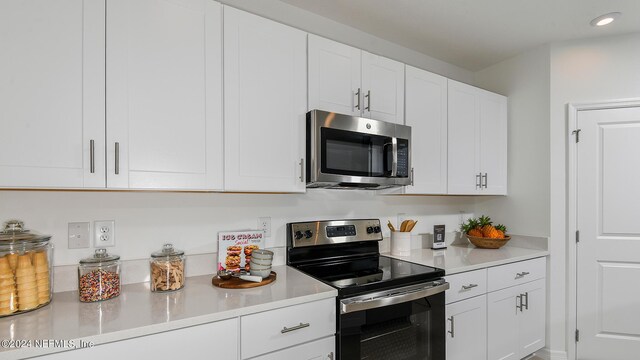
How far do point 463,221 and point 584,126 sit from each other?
1190mm

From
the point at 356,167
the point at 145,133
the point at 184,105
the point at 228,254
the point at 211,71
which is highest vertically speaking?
the point at 211,71

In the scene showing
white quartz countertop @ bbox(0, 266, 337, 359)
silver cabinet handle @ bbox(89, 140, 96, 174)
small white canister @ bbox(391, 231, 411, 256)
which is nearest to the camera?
white quartz countertop @ bbox(0, 266, 337, 359)

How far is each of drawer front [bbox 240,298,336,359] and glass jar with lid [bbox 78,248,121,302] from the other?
0.60m

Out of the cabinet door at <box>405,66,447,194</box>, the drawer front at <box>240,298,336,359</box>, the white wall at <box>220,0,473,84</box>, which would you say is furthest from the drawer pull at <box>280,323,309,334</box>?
the white wall at <box>220,0,473,84</box>

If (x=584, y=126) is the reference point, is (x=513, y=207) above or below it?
below

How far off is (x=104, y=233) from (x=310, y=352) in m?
1.10

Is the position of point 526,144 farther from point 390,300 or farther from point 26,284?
point 26,284

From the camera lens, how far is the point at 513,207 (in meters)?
2.82

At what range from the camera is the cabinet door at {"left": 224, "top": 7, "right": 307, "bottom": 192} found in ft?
5.09

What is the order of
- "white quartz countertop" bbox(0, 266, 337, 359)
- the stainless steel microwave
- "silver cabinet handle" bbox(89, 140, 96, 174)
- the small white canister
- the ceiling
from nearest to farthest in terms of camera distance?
"white quartz countertop" bbox(0, 266, 337, 359)
"silver cabinet handle" bbox(89, 140, 96, 174)
the stainless steel microwave
the ceiling
the small white canister

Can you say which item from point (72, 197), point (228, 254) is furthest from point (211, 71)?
point (228, 254)

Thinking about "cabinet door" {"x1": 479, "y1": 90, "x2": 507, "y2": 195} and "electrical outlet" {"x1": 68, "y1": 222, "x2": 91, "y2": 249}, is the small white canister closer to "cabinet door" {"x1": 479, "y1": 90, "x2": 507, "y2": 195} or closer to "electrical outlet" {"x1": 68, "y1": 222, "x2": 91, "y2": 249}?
"cabinet door" {"x1": 479, "y1": 90, "x2": 507, "y2": 195}

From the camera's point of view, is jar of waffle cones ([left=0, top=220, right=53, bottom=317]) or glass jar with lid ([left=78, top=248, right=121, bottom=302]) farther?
glass jar with lid ([left=78, top=248, right=121, bottom=302])

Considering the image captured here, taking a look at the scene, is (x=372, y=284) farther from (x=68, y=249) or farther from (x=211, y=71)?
(x=68, y=249)
